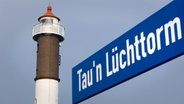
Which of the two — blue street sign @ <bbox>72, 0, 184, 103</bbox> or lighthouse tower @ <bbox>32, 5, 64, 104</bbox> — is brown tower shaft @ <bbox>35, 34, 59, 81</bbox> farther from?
blue street sign @ <bbox>72, 0, 184, 103</bbox>

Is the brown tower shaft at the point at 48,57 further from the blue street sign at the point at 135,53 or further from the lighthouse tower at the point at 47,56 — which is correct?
the blue street sign at the point at 135,53

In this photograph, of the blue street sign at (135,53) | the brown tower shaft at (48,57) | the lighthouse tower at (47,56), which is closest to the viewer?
the blue street sign at (135,53)

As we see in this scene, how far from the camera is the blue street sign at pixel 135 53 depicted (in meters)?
5.46

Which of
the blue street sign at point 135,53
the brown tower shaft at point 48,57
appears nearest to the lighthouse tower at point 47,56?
the brown tower shaft at point 48,57

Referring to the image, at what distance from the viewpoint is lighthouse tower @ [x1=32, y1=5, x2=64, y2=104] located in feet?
84.1

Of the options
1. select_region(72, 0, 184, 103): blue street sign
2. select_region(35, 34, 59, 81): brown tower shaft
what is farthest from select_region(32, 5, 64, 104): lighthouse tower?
select_region(72, 0, 184, 103): blue street sign

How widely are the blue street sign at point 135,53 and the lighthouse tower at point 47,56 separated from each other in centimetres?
1810

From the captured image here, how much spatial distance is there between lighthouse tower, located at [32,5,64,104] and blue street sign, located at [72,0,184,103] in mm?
18101

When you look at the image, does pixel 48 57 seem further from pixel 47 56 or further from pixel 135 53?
pixel 135 53

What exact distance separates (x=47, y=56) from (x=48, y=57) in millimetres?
100

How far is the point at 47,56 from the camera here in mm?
26469

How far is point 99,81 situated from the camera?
693cm

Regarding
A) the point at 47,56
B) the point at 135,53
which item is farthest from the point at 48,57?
the point at 135,53

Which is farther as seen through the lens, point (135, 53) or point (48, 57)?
point (48, 57)
